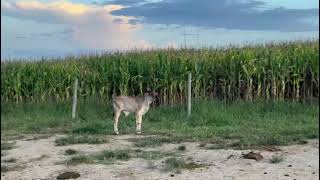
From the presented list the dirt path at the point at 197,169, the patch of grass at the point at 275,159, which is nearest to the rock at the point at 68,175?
the dirt path at the point at 197,169

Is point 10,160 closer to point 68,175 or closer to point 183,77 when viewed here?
point 68,175

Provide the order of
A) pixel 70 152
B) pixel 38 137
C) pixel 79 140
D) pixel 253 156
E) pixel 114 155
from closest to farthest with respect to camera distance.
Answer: pixel 253 156, pixel 114 155, pixel 70 152, pixel 79 140, pixel 38 137

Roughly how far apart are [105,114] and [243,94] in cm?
458

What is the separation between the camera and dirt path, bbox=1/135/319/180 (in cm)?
724

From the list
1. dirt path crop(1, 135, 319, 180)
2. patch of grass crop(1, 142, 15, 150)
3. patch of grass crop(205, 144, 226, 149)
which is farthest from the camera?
patch of grass crop(1, 142, 15, 150)

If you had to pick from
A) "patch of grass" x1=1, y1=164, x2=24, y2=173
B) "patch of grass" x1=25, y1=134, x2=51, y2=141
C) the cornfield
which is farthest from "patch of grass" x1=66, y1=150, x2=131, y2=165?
the cornfield

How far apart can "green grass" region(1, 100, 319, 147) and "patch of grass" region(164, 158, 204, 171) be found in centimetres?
176

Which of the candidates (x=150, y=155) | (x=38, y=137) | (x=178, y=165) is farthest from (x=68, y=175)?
(x=38, y=137)

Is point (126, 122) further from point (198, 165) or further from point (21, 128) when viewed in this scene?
point (198, 165)

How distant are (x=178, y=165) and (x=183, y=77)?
384 inches

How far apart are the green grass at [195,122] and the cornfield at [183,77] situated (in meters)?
1.25

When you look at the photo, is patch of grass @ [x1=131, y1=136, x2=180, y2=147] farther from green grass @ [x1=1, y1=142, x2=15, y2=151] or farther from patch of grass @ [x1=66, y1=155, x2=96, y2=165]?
green grass @ [x1=1, y1=142, x2=15, y2=151]

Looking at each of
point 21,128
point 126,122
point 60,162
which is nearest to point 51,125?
point 21,128

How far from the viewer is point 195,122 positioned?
13.2 m
